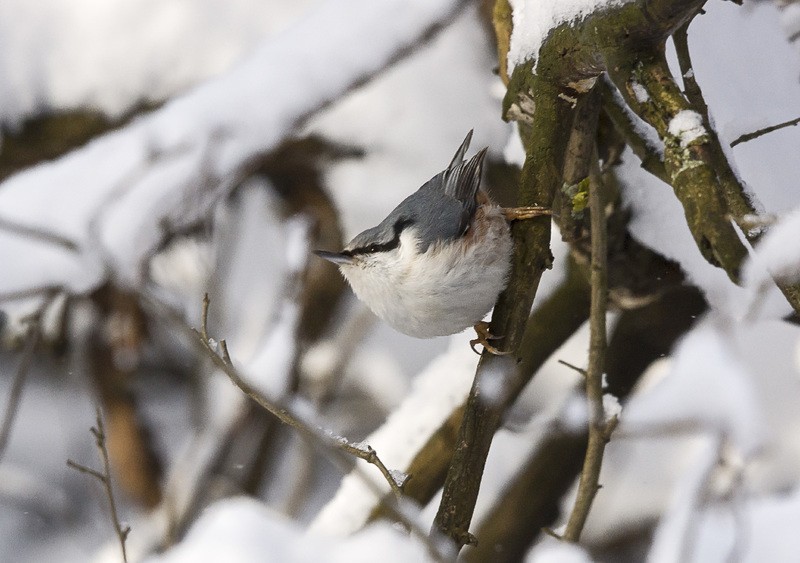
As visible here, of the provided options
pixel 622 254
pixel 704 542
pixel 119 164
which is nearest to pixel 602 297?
pixel 622 254

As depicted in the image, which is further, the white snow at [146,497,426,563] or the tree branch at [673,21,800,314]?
the white snow at [146,497,426,563]

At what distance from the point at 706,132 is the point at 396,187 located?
75.9 inches

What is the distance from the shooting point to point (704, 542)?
6.35 ft

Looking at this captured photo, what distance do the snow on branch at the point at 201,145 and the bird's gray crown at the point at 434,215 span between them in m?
0.92

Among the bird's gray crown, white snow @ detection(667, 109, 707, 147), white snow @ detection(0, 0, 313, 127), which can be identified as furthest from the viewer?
white snow @ detection(0, 0, 313, 127)

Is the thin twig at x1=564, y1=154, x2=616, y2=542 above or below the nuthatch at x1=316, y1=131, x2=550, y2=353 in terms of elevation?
below

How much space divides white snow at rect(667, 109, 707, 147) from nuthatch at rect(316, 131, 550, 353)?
311 mm

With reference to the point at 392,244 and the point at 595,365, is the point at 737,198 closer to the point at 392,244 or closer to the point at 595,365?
the point at 392,244

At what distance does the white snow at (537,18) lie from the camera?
1.26 meters

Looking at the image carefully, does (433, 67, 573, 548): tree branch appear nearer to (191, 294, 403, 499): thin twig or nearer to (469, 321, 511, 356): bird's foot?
(469, 321, 511, 356): bird's foot

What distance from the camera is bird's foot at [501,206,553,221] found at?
1.35 metres

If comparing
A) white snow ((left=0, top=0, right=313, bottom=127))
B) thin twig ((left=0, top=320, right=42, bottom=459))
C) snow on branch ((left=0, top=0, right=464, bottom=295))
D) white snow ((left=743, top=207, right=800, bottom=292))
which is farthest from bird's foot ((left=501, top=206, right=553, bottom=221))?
white snow ((left=0, top=0, right=313, bottom=127))

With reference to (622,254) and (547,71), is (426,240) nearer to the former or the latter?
(547,71)

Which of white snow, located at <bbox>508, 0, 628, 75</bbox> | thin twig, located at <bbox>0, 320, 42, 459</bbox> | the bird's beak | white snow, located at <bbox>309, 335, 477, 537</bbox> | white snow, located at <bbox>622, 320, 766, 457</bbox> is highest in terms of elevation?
thin twig, located at <bbox>0, 320, 42, 459</bbox>
